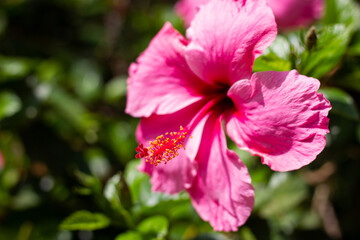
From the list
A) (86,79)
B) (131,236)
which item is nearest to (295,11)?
(86,79)

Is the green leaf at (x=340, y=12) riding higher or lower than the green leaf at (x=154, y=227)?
higher

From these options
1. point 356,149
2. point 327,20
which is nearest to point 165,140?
point 327,20

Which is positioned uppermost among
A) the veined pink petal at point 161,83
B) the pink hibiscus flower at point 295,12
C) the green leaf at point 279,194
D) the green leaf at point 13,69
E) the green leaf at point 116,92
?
the green leaf at point 13,69

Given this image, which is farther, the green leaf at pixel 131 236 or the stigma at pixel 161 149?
the green leaf at pixel 131 236

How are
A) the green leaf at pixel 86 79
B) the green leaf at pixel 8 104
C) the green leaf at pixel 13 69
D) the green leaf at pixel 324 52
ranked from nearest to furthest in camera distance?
the green leaf at pixel 324 52, the green leaf at pixel 8 104, the green leaf at pixel 13 69, the green leaf at pixel 86 79

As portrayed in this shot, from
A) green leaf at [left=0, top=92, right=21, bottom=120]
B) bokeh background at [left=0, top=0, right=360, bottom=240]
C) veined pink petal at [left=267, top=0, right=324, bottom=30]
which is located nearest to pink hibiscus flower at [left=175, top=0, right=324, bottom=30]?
veined pink petal at [left=267, top=0, right=324, bottom=30]

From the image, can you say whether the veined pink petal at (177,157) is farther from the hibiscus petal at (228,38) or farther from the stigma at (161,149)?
the hibiscus petal at (228,38)

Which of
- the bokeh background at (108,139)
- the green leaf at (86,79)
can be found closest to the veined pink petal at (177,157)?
the bokeh background at (108,139)
